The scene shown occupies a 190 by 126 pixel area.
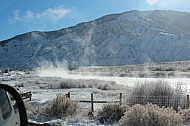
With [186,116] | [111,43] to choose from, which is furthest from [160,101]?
[111,43]

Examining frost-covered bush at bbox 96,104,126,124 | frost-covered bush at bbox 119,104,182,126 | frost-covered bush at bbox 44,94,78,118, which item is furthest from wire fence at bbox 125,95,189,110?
frost-covered bush at bbox 119,104,182,126

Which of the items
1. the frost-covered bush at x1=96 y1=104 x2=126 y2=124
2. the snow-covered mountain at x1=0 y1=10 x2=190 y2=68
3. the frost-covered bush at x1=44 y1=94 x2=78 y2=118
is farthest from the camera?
the snow-covered mountain at x1=0 y1=10 x2=190 y2=68

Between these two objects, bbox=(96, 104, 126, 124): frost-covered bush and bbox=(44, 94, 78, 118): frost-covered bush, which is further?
bbox=(44, 94, 78, 118): frost-covered bush

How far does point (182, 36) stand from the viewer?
438 feet

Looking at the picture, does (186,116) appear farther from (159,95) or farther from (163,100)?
(159,95)

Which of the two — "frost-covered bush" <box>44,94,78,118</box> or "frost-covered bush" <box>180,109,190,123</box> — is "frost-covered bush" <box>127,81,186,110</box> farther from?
"frost-covered bush" <box>44,94,78,118</box>

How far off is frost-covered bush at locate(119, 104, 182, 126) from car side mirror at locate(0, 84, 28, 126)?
29.3 ft

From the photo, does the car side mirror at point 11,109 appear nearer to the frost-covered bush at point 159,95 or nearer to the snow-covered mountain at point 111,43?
the frost-covered bush at point 159,95

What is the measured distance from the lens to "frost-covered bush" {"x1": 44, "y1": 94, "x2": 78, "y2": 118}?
14.8m

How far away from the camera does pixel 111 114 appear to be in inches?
553

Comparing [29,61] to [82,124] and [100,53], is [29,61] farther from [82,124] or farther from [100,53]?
[82,124]

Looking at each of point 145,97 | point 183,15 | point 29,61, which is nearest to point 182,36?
point 183,15

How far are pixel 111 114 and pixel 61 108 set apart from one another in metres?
2.14

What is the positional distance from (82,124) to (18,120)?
9992 millimetres
